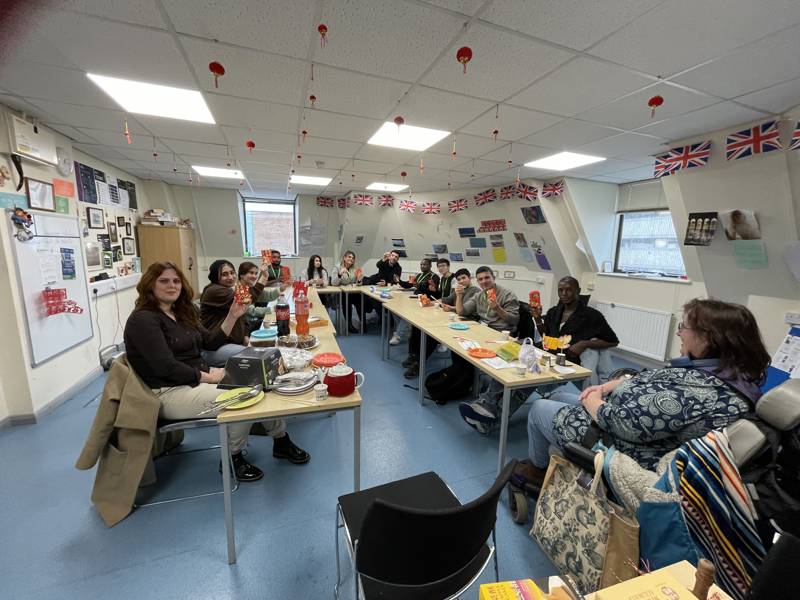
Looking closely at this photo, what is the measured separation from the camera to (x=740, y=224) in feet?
9.33

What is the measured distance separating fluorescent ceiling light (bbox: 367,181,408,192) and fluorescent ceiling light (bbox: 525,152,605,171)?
2.43m

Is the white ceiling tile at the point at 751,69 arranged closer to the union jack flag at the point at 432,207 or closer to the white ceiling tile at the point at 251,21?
the white ceiling tile at the point at 251,21

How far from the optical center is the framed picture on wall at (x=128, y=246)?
4582 millimetres

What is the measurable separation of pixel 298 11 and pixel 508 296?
299 centimetres

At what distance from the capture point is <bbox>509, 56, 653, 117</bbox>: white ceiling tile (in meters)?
1.88

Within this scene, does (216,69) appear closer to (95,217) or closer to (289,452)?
(289,452)

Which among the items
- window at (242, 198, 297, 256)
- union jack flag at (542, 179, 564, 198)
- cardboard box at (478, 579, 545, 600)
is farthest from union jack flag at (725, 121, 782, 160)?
window at (242, 198, 297, 256)

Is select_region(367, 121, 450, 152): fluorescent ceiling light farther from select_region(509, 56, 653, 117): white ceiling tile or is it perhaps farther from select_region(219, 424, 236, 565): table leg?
select_region(219, 424, 236, 565): table leg

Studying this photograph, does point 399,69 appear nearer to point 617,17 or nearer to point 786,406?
point 617,17

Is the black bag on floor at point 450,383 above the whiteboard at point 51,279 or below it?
below

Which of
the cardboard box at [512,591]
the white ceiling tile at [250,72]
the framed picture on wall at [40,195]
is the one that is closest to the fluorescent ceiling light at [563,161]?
the white ceiling tile at [250,72]

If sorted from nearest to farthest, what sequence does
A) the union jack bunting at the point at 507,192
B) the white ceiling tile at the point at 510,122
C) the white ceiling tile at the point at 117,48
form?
the white ceiling tile at the point at 117,48, the white ceiling tile at the point at 510,122, the union jack bunting at the point at 507,192

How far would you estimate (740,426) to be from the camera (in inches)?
43.5

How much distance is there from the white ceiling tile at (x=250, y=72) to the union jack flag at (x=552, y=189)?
378 centimetres
